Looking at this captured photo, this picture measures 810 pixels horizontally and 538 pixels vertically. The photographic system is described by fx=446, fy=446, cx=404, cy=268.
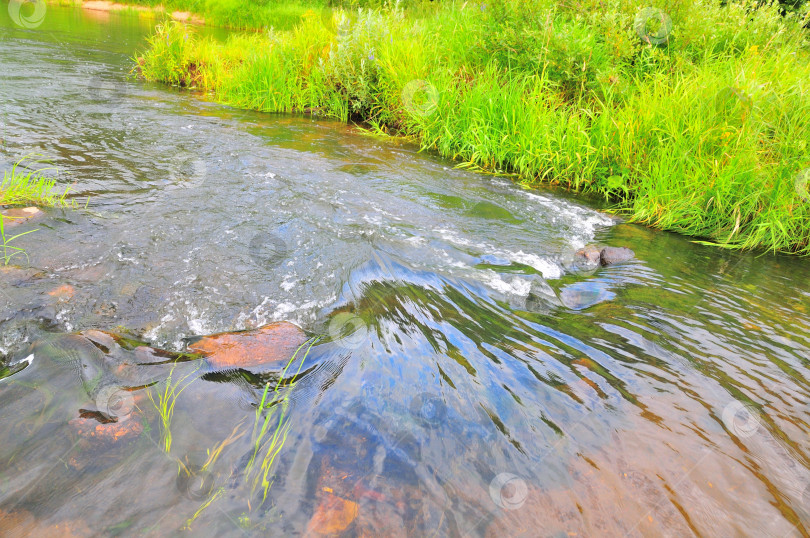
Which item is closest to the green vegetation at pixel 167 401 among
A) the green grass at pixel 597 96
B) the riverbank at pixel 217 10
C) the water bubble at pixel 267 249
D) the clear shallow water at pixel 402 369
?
the clear shallow water at pixel 402 369

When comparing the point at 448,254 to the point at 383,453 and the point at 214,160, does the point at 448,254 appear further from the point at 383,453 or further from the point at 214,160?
the point at 214,160

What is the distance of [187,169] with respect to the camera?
15.5ft

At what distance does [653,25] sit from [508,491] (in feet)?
21.8

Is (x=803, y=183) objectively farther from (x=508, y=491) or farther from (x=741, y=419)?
(x=508, y=491)

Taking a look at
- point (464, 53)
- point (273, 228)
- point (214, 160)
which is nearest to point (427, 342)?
point (273, 228)

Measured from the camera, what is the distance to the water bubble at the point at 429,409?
1.99 m

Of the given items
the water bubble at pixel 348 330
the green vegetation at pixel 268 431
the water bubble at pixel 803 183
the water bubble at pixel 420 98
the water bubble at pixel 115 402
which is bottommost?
the green vegetation at pixel 268 431

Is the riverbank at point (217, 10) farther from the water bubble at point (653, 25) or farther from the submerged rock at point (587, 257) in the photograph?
the submerged rock at point (587, 257)

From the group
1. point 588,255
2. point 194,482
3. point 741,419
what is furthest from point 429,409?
point 588,255

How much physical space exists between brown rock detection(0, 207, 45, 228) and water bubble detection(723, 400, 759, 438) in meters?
4.63

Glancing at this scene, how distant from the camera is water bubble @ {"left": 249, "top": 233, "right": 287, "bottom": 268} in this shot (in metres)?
3.27

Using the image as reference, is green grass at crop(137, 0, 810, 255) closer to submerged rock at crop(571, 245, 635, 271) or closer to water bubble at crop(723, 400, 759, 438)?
submerged rock at crop(571, 245, 635, 271)

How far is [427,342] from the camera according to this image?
2.54 m
